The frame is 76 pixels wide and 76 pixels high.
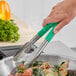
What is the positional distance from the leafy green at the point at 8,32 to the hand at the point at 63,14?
623 mm

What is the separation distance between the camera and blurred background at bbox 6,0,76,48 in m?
4.15

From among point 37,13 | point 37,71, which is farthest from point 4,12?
point 37,13

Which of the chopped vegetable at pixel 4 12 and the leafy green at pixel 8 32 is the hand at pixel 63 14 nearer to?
the leafy green at pixel 8 32

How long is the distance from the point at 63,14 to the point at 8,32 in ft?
2.52

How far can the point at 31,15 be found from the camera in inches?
167

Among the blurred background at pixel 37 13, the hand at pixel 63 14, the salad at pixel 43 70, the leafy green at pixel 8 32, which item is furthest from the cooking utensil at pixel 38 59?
the blurred background at pixel 37 13

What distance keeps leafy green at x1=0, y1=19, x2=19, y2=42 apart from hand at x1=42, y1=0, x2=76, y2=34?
623 mm

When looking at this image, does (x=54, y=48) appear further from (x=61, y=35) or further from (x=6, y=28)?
(x=61, y=35)

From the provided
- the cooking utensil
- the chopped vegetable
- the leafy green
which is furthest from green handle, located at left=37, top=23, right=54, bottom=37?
the chopped vegetable

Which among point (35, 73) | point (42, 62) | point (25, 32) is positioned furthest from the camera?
point (25, 32)

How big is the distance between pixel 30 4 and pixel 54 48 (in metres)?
2.61

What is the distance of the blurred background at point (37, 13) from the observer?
4148 mm

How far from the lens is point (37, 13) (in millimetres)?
4277

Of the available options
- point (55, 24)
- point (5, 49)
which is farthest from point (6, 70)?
point (5, 49)
